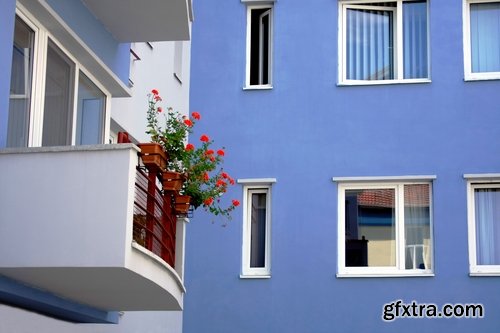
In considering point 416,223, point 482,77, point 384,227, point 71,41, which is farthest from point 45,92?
point 482,77

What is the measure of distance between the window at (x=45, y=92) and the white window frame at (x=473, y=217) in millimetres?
7027

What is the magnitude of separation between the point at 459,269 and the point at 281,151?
10.8ft

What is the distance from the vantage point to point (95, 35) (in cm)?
1180

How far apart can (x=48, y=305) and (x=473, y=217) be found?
8.45m

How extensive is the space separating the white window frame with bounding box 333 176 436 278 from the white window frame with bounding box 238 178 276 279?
1.08 meters

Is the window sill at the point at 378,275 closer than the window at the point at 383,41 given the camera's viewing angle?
Yes

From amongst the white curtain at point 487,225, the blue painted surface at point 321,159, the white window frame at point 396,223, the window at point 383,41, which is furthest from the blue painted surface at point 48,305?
the window at point 383,41

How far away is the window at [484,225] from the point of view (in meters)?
16.5

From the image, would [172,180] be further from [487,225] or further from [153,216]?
[487,225]

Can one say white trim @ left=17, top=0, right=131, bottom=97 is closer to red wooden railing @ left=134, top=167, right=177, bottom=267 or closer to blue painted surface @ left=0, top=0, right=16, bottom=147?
blue painted surface @ left=0, top=0, right=16, bottom=147

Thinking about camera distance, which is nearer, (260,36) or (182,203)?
(182,203)

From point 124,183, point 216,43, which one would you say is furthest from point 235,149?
point 124,183

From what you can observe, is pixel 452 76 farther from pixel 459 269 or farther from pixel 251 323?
pixel 251 323

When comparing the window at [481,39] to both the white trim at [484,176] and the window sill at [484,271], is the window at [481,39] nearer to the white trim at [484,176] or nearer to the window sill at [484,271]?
the white trim at [484,176]
